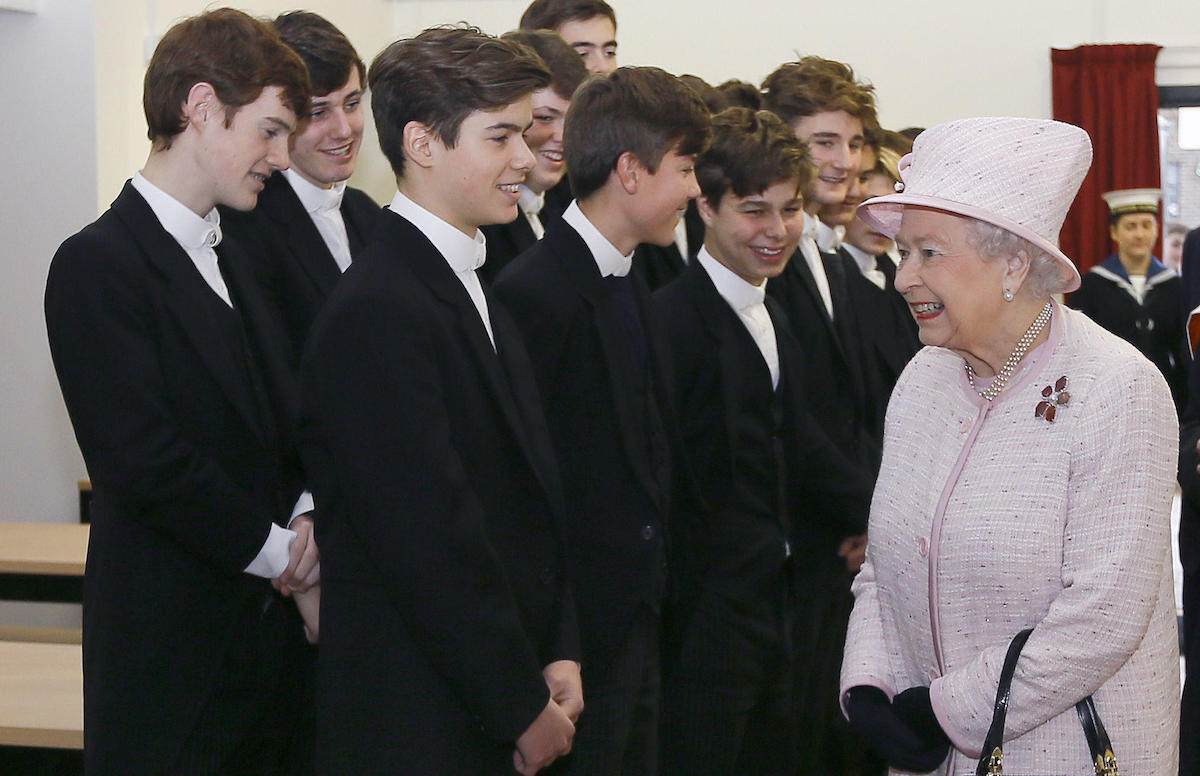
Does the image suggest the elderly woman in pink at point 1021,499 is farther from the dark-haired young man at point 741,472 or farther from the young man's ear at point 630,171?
the dark-haired young man at point 741,472

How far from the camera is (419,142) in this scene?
2146 mm

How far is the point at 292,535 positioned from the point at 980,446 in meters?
1.12

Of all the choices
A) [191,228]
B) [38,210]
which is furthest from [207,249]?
[38,210]

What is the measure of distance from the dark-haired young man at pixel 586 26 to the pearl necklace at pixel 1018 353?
248 centimetres

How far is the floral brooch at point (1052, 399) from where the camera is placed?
6.07 feet

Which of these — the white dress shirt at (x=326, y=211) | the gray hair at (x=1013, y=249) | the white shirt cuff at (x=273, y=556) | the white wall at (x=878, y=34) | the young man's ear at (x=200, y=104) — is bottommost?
the white shirt cuff at (x=273, y=556)

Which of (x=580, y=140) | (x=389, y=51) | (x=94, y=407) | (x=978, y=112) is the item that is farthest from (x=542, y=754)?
(x=978, y=112)

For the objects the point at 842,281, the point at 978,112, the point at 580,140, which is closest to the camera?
the point at 580,140

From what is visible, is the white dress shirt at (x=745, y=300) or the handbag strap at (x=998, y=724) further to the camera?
the white dress shirt at (x=745, y=300)

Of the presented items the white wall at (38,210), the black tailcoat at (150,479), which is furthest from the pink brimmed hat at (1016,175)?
the white wall at (38,210)

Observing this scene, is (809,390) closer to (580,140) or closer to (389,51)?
(580,140)

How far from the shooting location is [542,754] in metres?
1.98

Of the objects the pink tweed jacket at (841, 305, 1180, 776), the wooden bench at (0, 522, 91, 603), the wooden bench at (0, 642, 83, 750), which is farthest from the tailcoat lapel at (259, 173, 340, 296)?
the wooden bench at (0, 522, 91, 603)

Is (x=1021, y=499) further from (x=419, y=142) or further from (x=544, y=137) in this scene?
(x=544, y=137)
